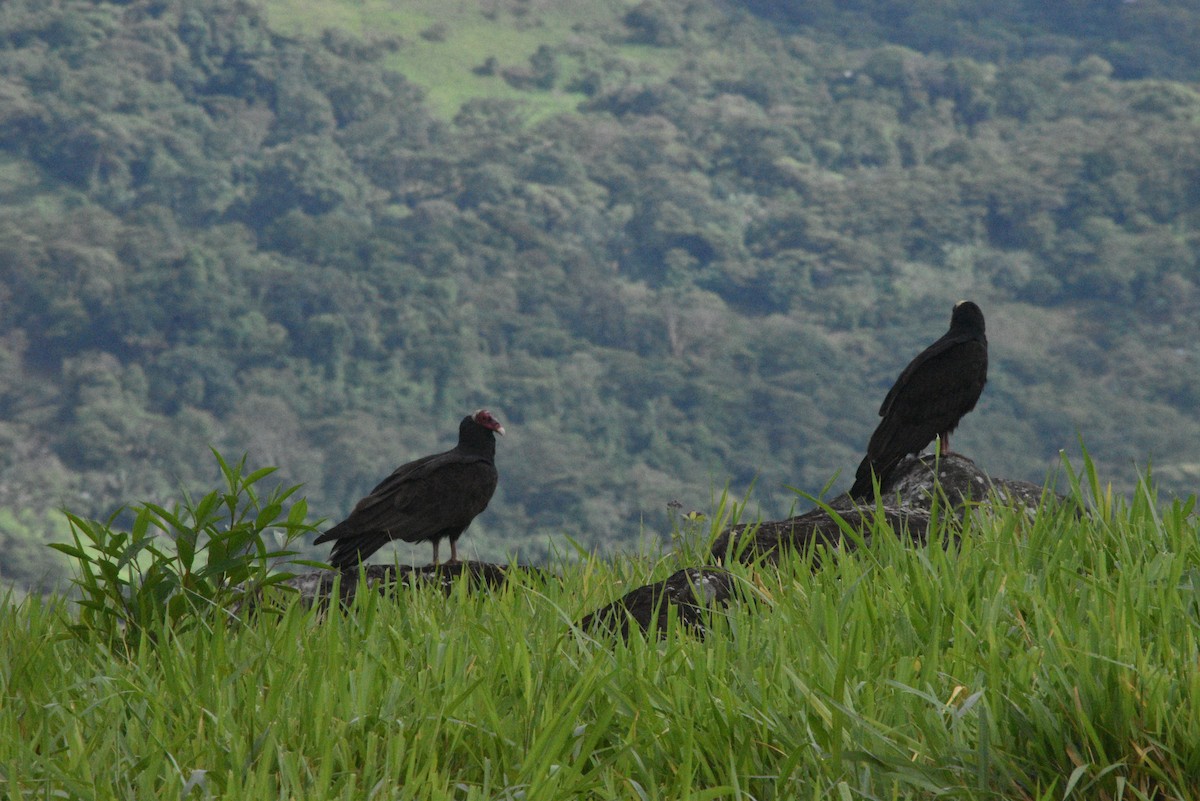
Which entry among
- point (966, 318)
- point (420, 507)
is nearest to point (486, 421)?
point (420, 507)

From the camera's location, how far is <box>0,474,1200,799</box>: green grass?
243cm

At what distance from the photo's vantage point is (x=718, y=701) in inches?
104

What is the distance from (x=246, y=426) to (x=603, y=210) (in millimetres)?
41022

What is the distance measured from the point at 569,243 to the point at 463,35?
3673 centimetres

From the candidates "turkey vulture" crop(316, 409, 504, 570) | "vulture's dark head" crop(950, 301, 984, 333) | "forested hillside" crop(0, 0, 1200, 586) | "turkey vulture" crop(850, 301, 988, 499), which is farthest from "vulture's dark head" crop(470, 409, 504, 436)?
"forested hillside" crop(0, 0, 1200, 586)

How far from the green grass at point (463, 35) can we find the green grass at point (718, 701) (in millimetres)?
126985

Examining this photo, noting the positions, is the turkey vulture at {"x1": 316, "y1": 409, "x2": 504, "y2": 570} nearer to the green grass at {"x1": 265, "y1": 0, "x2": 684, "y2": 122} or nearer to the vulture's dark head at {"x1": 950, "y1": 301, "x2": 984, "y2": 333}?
the vulture's dark head at {"x1": 950, "y1": 301, "x2": 984, "y2": 333}

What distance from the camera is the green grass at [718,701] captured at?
243cm

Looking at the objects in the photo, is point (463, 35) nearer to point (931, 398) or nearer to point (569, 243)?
point (569, 243)

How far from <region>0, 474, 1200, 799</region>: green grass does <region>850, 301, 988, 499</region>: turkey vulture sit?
2.82 meters

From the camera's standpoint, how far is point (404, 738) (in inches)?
105

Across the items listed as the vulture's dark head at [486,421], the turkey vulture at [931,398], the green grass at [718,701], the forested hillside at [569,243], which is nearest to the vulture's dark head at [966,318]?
the turkey vulture at [931,398]

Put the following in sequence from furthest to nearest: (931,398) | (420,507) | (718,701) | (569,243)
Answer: (569,243) → (931,398) → (420,507) → (718,701)

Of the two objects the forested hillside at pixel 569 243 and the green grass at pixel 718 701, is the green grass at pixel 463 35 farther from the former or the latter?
the green grass at pixel 718 701
